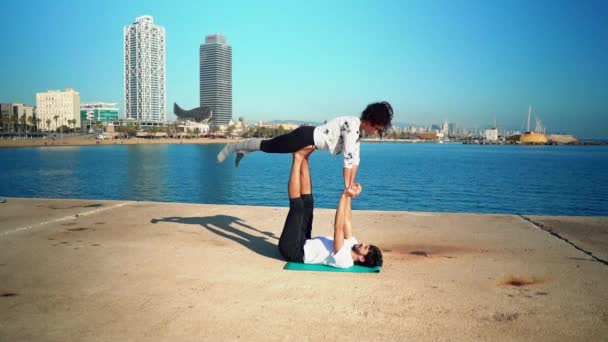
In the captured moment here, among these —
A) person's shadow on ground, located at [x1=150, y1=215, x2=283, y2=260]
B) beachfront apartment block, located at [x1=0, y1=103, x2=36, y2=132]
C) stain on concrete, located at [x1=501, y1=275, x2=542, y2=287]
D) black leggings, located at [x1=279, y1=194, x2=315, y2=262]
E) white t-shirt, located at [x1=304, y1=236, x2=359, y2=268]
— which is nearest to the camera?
stain on concrete, located at [x1=501, y1=275, x2=542, y2=287]

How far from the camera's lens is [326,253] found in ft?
18.0

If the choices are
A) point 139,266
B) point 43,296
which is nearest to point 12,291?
point 43,296

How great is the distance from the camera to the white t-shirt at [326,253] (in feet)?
17.6

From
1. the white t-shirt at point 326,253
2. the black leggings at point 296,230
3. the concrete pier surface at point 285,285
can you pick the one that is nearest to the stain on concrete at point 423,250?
the concrete pier surface at point 285,285

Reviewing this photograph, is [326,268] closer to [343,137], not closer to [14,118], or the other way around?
[343,137]

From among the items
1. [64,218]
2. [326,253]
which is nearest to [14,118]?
[64,218]

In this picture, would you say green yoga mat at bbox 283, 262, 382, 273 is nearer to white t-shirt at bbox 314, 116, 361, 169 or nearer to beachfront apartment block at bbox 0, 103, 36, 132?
white t-shirt at bbox 314, 116, 361, 169

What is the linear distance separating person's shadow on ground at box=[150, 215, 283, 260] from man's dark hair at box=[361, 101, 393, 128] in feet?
7.16

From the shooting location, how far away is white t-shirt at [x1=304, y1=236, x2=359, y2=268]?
5.38 meters

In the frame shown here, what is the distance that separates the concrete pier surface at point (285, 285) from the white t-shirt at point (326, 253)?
0.25m

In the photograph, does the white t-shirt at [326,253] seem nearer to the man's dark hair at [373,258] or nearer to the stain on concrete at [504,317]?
the man's dark hair at [373,258]

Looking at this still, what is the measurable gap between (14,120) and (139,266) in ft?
565

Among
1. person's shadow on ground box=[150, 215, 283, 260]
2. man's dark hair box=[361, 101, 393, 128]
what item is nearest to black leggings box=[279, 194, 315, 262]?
person's shadow on ground box=[150, 215, 283, 260]

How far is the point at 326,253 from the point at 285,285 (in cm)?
87
